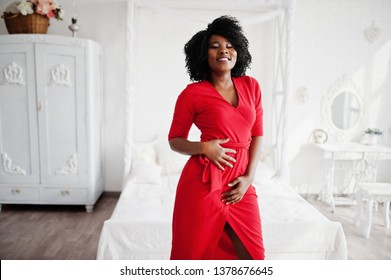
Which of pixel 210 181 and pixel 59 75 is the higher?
pixel 59 75

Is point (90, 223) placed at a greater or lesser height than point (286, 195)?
lesser

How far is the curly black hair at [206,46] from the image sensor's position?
4.13 feet

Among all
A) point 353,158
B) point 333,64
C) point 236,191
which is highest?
point 333,64

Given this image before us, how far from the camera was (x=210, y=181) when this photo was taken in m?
1.23

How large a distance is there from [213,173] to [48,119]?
2.54 meters

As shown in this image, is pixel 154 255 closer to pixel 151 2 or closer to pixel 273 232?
pixel 273 232

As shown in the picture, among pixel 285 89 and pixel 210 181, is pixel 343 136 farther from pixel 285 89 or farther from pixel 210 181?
pixel 210 181

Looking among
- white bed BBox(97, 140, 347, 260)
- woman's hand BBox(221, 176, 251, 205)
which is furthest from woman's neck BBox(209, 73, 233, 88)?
white bed BBox(97, 140, 347, 260)

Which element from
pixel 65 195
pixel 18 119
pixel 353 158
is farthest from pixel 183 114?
pixel 353 158

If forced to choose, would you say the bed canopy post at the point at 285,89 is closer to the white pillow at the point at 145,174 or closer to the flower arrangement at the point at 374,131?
the flower arrangement at the point at 374,131

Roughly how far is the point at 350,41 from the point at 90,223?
3336 millimetres
